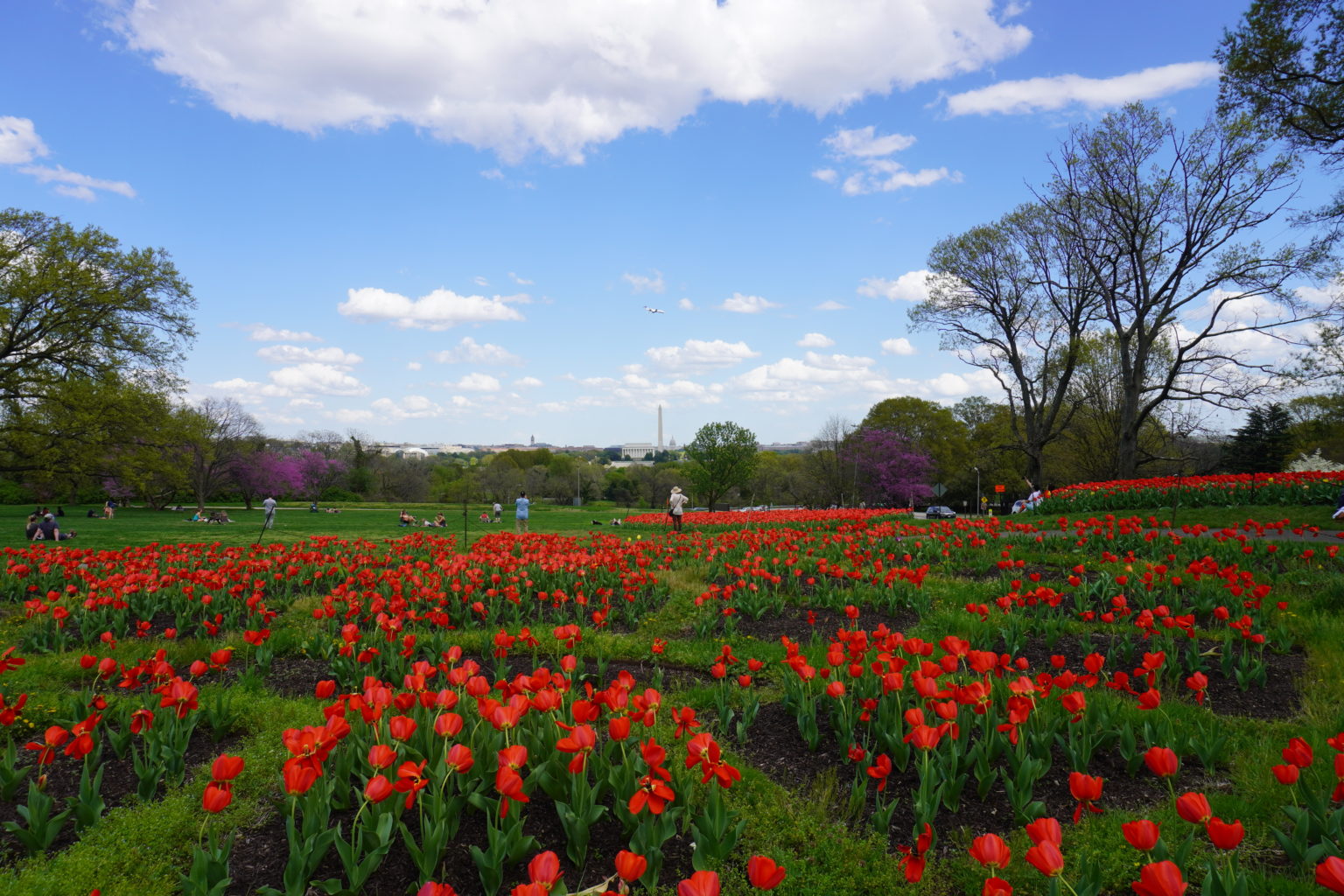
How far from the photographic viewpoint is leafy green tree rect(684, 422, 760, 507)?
4334 cm

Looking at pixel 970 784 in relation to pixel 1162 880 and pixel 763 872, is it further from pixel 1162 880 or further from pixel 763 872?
pixel 763 872

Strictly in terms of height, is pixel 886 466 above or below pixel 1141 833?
above

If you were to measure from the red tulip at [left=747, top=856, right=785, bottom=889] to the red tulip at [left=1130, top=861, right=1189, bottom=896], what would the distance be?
0.88 m

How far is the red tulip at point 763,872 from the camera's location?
1764 millimetres

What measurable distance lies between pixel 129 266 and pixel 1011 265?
34.6 metres

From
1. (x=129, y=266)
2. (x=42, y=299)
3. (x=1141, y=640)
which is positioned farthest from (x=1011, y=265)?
(x=42, y=299)

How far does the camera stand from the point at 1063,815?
10.9 ft

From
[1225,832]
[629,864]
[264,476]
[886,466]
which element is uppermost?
[886,466]

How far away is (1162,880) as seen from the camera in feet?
5.62

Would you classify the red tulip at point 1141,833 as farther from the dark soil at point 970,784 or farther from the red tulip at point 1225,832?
the dark soil at point 970,784

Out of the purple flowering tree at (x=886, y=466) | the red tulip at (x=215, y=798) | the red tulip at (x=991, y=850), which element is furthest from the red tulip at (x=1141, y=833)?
the purple flowering tree at (x=886, y=466)

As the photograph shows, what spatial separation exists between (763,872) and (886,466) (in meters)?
51.7

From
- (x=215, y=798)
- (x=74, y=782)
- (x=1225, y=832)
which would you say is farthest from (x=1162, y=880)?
(x=74, y=782)

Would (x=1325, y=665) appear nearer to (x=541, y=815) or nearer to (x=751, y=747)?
(x=751, y=747)
